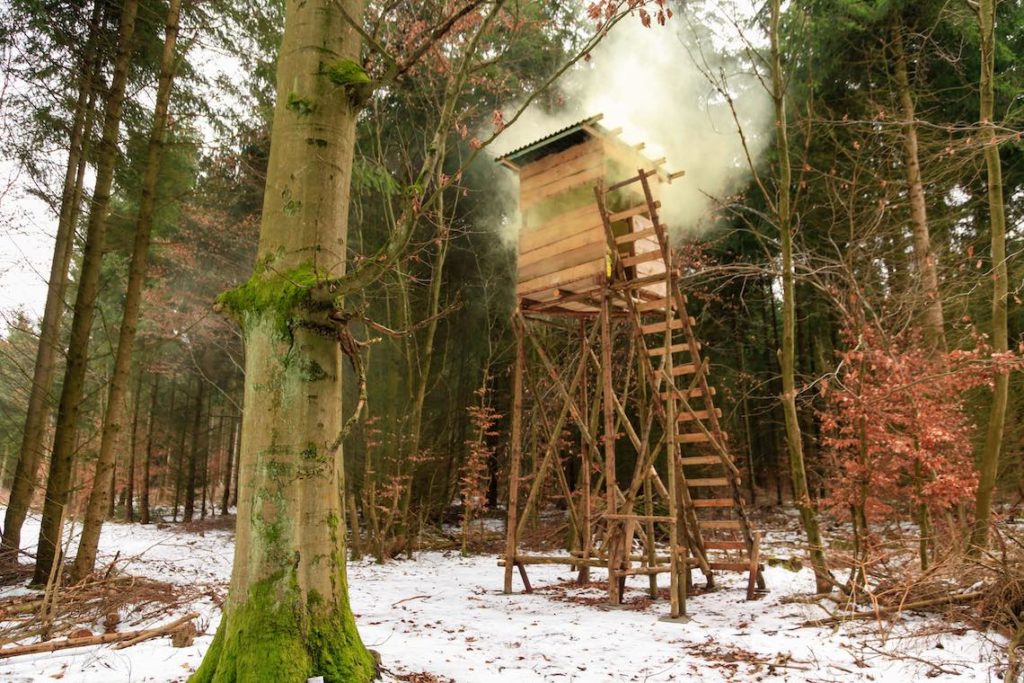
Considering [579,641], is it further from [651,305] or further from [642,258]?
[651,305]

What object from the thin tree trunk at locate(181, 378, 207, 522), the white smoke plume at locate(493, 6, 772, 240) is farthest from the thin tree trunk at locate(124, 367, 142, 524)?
the white smoke plume at locate(493, 6, 772, 240)

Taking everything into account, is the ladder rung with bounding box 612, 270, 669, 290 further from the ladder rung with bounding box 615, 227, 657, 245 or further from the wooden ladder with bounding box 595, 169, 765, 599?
the ladder rung with bounding box 615, 227, 657, 245

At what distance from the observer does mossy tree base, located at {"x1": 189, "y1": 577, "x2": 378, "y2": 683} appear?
11.3 feet

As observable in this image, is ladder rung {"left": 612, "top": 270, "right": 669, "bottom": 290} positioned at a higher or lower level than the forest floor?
higher

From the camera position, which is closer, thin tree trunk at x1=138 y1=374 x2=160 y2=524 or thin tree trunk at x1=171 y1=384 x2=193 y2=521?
thin tree trunk at x1=138 y1=374 x2=160 y2=524

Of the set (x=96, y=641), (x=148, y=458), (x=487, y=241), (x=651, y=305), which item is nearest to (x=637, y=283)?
(x=651, y=305)

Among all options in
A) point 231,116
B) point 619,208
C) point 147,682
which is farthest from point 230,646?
point 231,116

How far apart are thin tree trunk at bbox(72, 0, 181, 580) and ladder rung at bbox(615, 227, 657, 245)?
5420 millimetres

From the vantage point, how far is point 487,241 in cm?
1579

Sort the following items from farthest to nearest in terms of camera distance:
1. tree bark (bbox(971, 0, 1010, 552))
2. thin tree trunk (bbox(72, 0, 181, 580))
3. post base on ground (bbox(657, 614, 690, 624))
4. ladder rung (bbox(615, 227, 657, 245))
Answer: ladder rung (bbox(615, 227, 657, 245)) → thin tree trunk (bbox(72, 0, 181, 580)) → post base on ground (bbox(657, 614, 690, 624)) → tree bark (bbox(971, 0, 1010, 552))

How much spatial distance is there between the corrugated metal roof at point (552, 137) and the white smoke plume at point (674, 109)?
Result: 8.72ft

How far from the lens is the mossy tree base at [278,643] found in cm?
344

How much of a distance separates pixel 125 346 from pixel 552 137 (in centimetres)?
551

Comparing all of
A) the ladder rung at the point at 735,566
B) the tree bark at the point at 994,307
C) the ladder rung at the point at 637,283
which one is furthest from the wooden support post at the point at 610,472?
the tree bark at the point at 994,307
